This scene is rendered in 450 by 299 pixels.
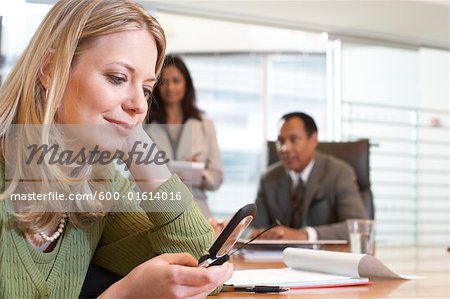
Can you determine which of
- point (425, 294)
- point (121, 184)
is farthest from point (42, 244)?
point (425, 294)

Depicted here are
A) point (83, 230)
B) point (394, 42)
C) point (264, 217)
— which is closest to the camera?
point (83, 230)

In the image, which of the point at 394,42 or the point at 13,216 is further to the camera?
the point at 394,42

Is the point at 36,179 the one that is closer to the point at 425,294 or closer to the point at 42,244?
the point at 42,244

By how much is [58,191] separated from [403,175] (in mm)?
5262

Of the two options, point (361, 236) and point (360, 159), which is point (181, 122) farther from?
point (361, 236)

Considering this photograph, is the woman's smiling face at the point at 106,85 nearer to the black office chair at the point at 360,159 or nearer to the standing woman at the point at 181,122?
the standing woman at the point at 181,122

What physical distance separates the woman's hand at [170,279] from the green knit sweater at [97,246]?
0.13m

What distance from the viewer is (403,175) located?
6.07 m

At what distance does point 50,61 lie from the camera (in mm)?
1102

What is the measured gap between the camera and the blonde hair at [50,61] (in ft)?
3.53

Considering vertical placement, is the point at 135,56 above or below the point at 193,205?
above

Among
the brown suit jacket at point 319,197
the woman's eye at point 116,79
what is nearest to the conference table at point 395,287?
the woman's eye at point 116,79

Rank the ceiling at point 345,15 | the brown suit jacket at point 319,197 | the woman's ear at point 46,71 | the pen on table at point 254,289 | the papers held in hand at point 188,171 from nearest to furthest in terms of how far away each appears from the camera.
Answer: the woman's ear at point 46,71
the pen on table at point 254,289
the papers held in hand at point 188,171
the brown suit jacket at point 319,197
the ceiling at point 345,15

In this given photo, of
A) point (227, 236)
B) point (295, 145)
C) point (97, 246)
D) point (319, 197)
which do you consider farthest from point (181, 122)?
point (227, 236)
